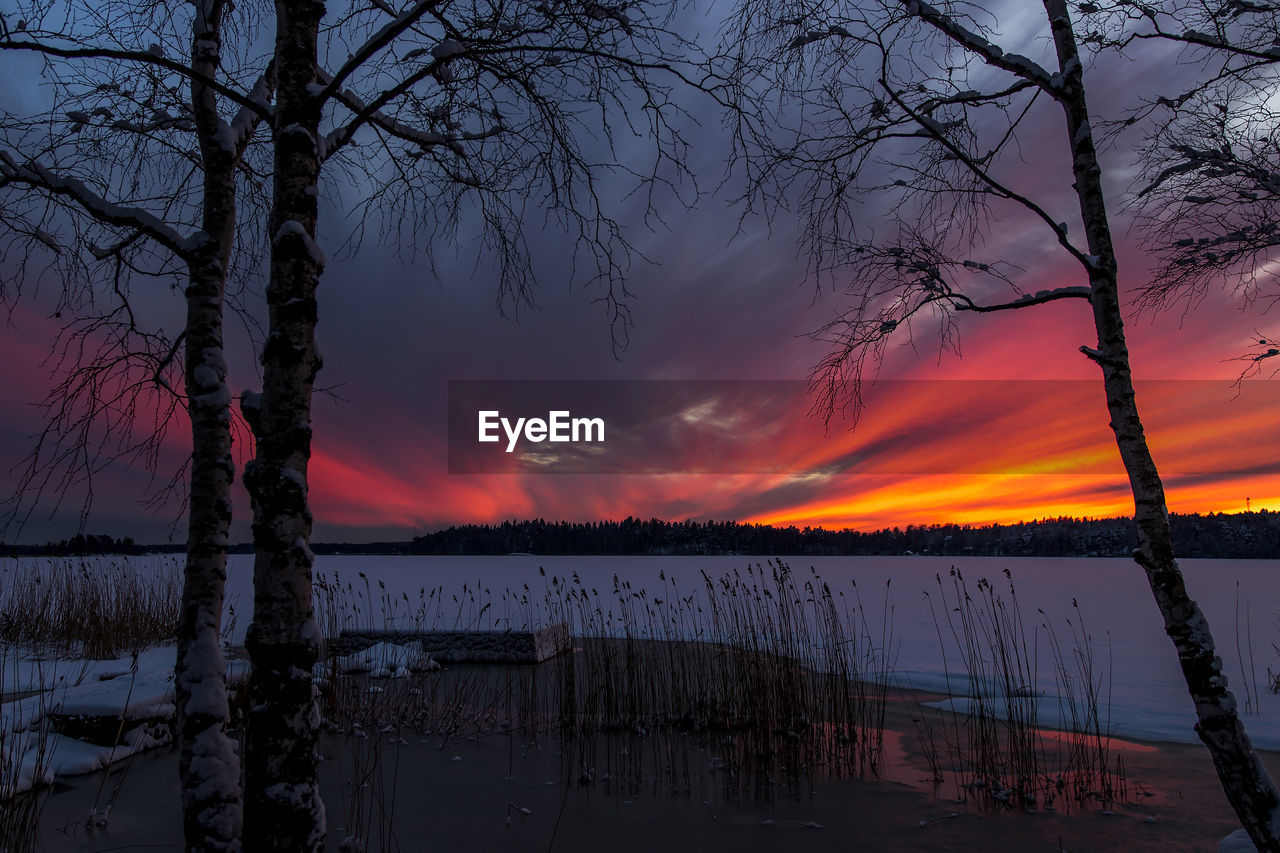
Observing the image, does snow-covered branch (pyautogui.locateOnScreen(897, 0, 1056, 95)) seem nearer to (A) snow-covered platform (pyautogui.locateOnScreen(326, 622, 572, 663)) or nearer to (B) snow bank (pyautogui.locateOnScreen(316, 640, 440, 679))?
(B) snow bank (pyautogui.locateOnScreen(316, 640, 440, 679))

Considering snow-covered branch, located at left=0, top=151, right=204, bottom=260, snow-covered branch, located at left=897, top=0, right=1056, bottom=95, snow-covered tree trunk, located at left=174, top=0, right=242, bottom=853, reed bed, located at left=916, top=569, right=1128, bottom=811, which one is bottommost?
reed bed, located at left=916, top=569, right=1128, bottom=811

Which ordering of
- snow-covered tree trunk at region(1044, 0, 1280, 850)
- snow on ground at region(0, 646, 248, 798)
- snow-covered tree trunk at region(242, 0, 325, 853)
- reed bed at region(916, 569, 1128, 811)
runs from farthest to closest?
snow on ground at region(0, 646, 248, 798) → reed bed at region(916, 569, 1128, 811) → snow-covered tree trunk at region(1044, 0, 1280, 850) → snow-covered tree trunk at region(242, 0, 325, 853)

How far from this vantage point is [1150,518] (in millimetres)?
2977

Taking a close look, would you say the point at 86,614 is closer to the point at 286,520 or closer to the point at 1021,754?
the point at 286,520

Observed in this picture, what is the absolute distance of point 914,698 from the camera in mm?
7836

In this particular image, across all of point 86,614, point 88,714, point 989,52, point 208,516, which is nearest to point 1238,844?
point 989,52

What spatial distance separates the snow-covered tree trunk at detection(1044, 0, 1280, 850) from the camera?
2760 millimetres

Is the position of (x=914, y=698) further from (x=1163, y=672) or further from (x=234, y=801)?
(x=234, y=801)

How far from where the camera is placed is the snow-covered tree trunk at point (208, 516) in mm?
2473

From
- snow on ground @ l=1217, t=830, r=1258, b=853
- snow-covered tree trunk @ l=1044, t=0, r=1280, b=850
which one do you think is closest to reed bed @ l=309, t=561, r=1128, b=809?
snow on ground @ l=1217, t=830, r=1258, b=853

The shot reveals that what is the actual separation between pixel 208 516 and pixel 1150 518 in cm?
407

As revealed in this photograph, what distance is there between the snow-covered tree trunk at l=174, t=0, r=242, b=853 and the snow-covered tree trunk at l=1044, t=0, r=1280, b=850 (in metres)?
3.66

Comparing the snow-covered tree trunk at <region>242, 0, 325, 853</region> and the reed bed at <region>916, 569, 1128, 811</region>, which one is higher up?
the snow-covered tree trunk at <region>242, 0, 325, 853</region>

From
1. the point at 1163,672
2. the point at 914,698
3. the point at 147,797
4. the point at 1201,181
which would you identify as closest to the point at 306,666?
the point at 147,797
